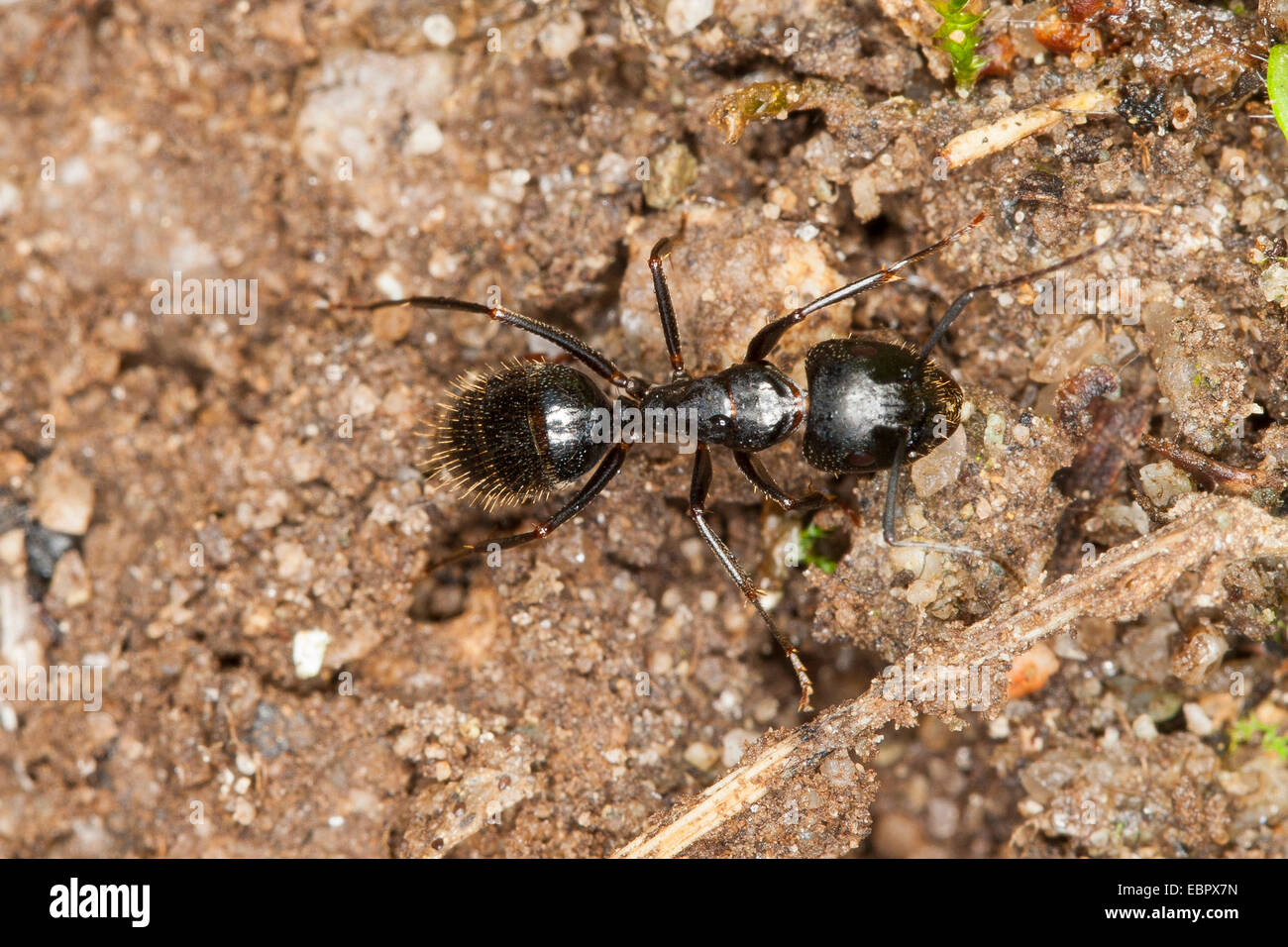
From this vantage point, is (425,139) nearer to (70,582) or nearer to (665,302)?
(665,302)

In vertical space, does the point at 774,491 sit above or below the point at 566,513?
above

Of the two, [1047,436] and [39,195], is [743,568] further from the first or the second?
[39,195]

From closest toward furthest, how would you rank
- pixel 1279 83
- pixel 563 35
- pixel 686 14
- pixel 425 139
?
pixel 1279 83 → pixel 686 14 → pixel 563 35 → pixel 425 139

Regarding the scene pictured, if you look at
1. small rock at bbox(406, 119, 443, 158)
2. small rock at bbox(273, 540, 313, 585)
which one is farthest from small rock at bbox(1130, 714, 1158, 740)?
small rock at bbox(406, 119, 443, 158)

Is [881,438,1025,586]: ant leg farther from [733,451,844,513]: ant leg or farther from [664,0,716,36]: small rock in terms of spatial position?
[664,0,716,36]: small rock

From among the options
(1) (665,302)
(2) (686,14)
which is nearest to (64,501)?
(1) (665,302)
